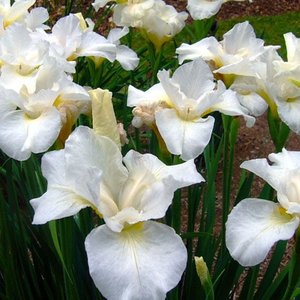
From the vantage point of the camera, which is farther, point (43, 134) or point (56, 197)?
point (43, 134)

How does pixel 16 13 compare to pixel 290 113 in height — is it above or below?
above

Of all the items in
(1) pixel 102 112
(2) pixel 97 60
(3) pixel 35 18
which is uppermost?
(1) pixel 102 112

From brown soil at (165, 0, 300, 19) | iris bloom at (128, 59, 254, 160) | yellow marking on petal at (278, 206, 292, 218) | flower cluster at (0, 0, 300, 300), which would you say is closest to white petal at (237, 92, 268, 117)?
flower cluster at (0, 0, 300, 300)

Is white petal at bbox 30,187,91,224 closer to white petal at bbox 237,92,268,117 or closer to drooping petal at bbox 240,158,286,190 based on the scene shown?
drooping petal at bbox 240,158,286,190

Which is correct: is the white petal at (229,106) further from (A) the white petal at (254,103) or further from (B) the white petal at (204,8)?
(B) the white petal at (204,8)

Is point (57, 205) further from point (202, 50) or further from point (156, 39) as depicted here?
point (156, 39)

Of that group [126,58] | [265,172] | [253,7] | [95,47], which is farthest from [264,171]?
[253,7]

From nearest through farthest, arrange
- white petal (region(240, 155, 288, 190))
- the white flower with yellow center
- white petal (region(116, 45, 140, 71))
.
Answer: white petal (region(240, 155, 288, 190)) < the white flower with yellow center < white petal (region(116, 45, 140, 71))

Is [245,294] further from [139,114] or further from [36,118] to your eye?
[36,118]
